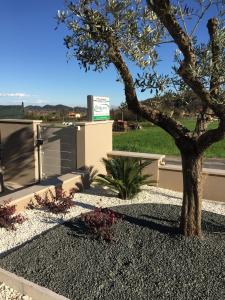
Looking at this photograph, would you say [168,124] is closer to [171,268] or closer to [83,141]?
[171,268]

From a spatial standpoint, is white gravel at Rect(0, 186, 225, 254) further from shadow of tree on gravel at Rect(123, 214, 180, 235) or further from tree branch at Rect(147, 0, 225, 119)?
tree branch at Rect(147, 0, 225, 119)

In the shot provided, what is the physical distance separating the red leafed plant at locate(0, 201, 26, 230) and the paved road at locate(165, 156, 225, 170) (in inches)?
393

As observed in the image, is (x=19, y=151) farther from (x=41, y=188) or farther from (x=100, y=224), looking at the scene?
(x=100, y=224)

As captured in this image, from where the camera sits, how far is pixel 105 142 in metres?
9.25

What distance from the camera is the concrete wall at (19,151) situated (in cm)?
991

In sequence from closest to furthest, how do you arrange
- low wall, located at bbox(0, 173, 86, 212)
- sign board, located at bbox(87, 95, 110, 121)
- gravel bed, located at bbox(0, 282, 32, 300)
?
gravel bed, located at bbox(0, 282, 32, 300), low wall, located at bbox(0, 173, 86, 212), sign board, located at bbox(87, 95, 110, 121)

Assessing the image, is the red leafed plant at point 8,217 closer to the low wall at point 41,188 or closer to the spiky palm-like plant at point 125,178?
the low wall at point 41,188

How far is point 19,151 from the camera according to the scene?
10.1 meters

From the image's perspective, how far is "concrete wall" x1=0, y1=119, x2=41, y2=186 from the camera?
991cm

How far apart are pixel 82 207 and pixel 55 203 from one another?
1.75ft

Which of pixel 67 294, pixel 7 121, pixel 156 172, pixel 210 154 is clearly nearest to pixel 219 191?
pixel 156 172

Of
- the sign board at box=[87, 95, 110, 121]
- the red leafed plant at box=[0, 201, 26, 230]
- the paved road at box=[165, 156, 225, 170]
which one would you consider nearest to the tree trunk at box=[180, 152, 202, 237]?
the red leafed plant at box=[0, 201, 26, 230]

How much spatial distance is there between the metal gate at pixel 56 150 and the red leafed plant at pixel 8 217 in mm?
3355

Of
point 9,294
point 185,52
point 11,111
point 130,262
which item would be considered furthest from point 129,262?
point 11,111
